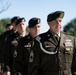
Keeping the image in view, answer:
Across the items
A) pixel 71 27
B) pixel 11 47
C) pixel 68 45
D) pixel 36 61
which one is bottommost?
pixel 71 27

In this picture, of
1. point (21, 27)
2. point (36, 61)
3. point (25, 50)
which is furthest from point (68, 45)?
point (21, 27)

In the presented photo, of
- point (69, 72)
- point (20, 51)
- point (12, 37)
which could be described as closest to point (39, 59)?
point (69, 72)

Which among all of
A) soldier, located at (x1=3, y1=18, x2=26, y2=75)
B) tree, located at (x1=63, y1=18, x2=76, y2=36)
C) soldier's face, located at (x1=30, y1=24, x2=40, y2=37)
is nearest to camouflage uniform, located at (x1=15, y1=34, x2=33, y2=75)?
soldier's face, located at (x1=30, y1=24, x2=40, y2=37)

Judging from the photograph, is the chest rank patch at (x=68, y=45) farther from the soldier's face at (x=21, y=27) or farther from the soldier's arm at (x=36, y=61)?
the soldier's face at (x=21, y=27)

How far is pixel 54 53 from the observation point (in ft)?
22.4

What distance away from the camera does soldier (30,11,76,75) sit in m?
6.82

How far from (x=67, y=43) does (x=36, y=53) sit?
54cm

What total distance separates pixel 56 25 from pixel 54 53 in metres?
0.46

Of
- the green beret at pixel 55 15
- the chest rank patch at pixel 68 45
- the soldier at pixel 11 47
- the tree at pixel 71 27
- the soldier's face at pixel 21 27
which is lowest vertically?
the tree at pixel 71 27

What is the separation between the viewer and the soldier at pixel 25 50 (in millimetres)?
9211

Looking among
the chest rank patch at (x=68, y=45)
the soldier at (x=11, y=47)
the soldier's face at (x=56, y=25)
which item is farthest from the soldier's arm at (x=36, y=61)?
the soldier at (x=11, y=47)

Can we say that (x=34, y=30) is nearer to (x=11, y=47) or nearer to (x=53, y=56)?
(x=11, y=47)

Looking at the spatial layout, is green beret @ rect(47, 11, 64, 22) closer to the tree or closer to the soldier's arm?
the soldier's arm

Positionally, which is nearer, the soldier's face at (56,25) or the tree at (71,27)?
the soldier's face at (56,25)
